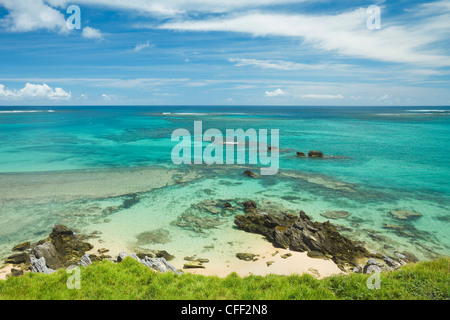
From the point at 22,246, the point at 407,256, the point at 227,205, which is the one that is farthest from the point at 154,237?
the point at 407,256

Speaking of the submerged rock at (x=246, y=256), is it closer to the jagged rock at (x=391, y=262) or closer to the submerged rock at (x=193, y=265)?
the submerged rock at (x=193, y=265)

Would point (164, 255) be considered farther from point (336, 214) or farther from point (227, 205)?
point (336, 214)

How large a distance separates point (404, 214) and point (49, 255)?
2681 cm

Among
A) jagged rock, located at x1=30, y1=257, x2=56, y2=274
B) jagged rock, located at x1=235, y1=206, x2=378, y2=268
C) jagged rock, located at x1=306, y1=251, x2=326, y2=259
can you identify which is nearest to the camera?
jagged rock, located at x1=30, y1=257, x2=56, y2=274

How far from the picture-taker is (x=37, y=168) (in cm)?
3766

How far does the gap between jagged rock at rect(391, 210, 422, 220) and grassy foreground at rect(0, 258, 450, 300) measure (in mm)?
12856

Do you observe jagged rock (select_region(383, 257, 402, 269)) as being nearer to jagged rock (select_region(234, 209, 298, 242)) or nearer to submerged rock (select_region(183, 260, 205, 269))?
jagged rock (select_region(234, 209, 298, 242))

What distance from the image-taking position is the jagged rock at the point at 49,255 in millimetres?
14594

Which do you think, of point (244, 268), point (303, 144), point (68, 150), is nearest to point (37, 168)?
point (68, 150)

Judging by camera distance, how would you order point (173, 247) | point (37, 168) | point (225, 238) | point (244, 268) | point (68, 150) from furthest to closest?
point (68, 150)
point (37, 168)
point (225, 238)
point (173, 247)
point (244, 268)

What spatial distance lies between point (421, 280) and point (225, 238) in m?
12.0

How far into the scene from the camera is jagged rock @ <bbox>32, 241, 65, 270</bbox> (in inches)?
Result: 575

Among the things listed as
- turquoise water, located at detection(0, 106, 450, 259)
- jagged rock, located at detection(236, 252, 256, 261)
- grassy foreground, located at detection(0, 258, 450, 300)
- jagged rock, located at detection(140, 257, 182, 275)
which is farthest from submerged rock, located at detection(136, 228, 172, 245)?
grassy foreground, located at detection(0, 258, 450, 300)
